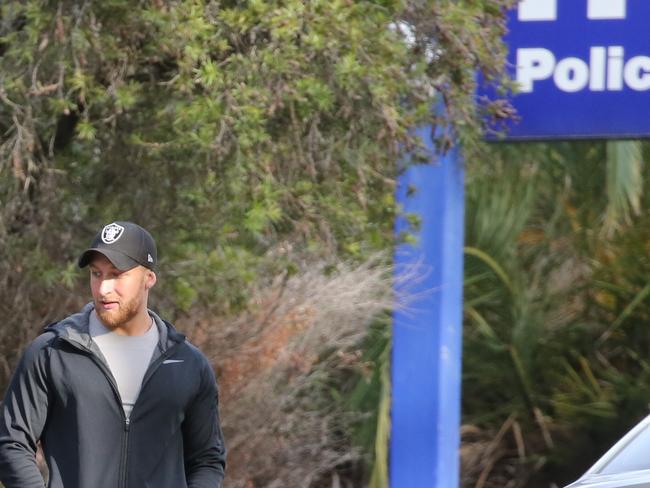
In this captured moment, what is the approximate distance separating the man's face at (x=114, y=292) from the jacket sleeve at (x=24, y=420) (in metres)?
0.19

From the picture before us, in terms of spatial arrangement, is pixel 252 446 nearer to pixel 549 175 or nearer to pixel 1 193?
pixel 1 193

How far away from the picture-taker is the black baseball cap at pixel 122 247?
3.84m

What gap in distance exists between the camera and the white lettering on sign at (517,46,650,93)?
26.6ft

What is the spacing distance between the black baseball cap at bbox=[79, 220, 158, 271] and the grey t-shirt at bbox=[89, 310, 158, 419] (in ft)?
0.61

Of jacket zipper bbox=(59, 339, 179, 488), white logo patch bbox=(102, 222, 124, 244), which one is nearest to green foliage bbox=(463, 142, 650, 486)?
white logo patch bbox=(102, 222, 124, 244)

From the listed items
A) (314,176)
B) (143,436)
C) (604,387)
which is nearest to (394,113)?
(314,176)

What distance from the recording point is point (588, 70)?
819 centimetres

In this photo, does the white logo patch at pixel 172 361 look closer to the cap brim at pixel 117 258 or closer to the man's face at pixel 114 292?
the man's face at pixel 114 292

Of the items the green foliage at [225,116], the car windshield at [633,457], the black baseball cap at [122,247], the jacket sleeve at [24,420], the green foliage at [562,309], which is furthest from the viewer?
the green foliage at [562,309]

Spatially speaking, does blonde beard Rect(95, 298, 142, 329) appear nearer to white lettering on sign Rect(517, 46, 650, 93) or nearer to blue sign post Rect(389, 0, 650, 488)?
blue sign post Rect(389, 0, 650, 488)

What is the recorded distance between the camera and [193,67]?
6539 mm

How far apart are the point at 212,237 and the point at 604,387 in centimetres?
593

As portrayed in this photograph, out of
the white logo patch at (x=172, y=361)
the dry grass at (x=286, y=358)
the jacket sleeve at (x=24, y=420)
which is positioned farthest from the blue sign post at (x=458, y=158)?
the jacket sleeve at (x=24, y=420)

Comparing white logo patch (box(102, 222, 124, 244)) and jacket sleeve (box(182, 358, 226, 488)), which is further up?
white logo patch (box(102, 222, 124, 244))
